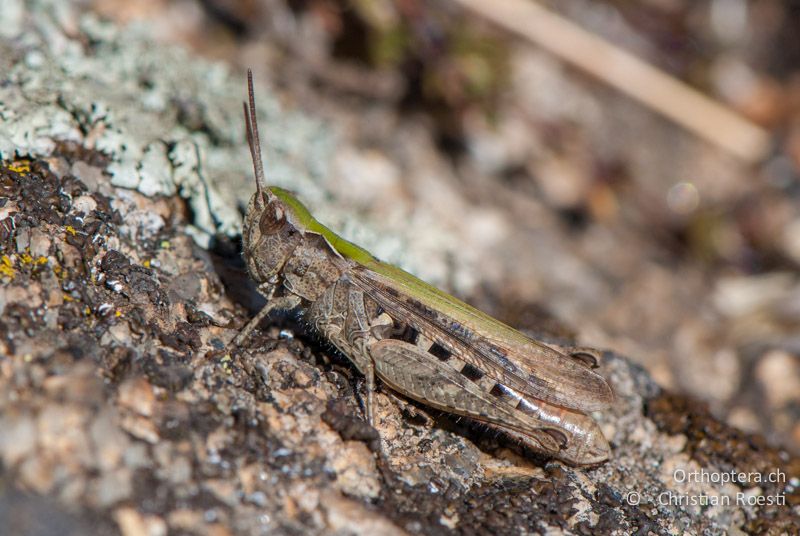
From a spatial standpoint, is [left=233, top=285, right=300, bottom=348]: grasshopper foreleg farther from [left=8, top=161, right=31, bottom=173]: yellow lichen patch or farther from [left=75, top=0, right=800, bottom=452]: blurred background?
[left=75, top=0, right=800, bottom=452]: blurred background

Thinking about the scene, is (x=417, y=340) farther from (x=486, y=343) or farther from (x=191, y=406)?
(x=191, y=406)

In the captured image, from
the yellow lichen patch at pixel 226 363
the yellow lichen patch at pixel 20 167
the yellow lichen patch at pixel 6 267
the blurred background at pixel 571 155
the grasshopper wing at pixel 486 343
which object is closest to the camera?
the yellow lichen patch at pixel 6 267

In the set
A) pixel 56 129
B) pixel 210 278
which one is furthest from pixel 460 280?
pixel 56 129

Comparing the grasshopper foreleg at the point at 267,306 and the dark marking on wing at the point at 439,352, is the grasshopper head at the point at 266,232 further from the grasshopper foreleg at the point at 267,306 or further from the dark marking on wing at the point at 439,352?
the dark marking on wing at the point at 439,352

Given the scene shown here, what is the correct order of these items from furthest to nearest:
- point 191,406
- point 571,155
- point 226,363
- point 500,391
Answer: point 571,155 → point 500,391 → point 226,363 → point 191,406

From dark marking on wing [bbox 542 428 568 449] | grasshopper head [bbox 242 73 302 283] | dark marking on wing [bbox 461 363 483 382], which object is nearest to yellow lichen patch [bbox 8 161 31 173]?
grasshopper head [bbox 242 73 302 283]

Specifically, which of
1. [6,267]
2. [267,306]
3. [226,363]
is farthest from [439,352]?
[6,267]

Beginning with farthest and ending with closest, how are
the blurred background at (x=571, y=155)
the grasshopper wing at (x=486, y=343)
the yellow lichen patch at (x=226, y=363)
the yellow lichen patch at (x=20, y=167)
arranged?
1. the blurred background at (x=571, y=155)
2. the yellow lichen patch at (x=20, y=167)
3. the grasshopper wing at (x=486, y=343)
4. the yellow lichen patch at (x=226, y=363)

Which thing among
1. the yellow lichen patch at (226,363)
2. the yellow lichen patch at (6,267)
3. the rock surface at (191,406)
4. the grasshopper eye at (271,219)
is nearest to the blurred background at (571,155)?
the rock surface at (191,406)
